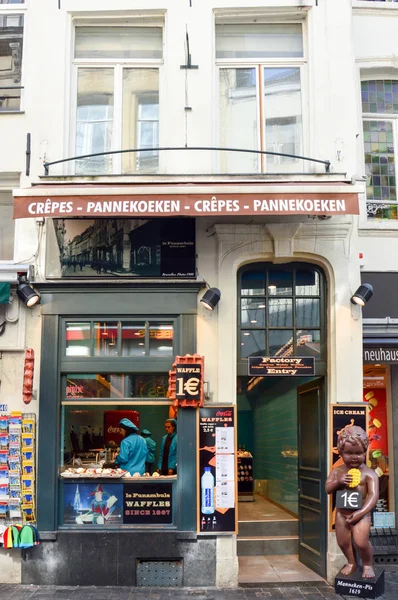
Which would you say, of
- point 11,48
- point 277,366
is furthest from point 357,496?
point 11,48

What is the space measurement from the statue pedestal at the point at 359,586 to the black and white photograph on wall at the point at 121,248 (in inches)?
175

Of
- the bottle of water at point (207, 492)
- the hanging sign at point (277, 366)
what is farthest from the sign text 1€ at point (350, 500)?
the hanging sign at point (277, 366)

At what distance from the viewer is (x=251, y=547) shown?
11414mm

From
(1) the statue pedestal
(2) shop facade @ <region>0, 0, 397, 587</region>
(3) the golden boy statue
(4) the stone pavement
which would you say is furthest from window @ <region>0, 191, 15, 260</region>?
(1) the statue pedestal

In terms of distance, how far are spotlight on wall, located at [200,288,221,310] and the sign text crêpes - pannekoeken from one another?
1.13 meters

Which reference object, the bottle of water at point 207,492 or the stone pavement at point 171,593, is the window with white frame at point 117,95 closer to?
the bottle of water at point 207,492

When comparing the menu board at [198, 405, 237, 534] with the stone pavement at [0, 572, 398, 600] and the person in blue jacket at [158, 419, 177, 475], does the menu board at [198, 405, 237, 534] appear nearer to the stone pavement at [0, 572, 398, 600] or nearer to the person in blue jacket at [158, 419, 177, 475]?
the person in blue jacket at [158, 419, 177, 475]

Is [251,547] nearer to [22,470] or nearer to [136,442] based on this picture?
[136,442]

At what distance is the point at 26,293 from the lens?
9.87 metres

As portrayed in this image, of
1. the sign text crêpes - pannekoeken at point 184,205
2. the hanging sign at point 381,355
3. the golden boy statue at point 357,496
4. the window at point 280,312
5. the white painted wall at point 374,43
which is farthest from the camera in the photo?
the white painted wall at point 374,43

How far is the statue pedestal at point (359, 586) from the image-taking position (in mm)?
7434

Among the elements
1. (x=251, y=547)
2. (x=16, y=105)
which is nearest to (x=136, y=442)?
(x=251, y=547)

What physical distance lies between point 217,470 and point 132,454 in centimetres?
123

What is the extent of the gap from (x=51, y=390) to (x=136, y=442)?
1380 millimetres
